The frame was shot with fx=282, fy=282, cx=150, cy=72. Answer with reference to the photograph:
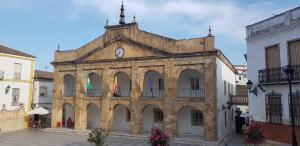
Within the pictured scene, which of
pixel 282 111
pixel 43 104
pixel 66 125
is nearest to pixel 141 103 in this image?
pixel 66 125

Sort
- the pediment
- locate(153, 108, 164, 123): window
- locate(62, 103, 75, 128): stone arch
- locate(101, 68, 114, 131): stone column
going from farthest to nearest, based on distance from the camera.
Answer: locate(62, 103, 75, 128): stone arch, locate(153, 108, 164, 123): window, locate(101, 68, 114, 131): stone column, the pediment

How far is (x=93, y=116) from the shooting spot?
30125 mm

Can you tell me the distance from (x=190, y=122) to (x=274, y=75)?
1042 centimetres

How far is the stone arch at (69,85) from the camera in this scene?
3116 centimetres

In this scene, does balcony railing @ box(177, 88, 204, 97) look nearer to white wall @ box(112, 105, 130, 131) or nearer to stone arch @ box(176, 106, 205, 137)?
stone arch @ box(176, 106, 205, 137)

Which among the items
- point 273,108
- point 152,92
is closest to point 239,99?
point 152,92

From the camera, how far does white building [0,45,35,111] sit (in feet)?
93.3

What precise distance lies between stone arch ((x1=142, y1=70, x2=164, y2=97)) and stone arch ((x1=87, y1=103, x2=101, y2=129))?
21.2ft

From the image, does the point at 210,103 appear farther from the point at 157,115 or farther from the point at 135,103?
the point at 135,103

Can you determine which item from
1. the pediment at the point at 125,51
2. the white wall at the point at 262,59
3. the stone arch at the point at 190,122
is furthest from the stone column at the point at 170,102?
the white wall at the point at 262,59

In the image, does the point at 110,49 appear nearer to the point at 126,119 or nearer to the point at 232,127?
the point at 126,119

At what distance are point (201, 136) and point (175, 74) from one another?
5.79 meters

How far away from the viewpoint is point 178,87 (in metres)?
25.6

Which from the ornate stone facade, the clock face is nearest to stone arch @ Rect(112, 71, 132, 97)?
the ornate stone facade
